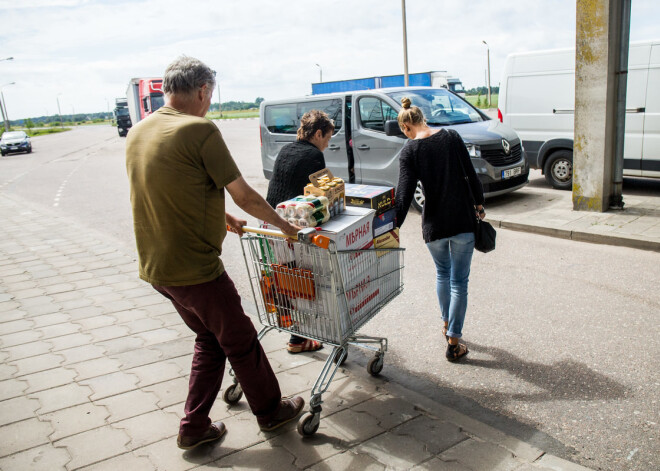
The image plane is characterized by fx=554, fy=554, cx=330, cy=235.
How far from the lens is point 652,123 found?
874 cm

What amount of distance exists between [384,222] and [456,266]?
2.41 feet

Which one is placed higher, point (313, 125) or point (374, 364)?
point (313, 125)

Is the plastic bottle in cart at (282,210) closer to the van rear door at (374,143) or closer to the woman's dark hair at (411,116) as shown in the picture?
the woman's dark hair at (411,116)

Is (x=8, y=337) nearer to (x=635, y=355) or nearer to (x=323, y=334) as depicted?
(x=323, y=334)

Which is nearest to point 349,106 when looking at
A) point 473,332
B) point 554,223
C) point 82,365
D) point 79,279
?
point 554,223

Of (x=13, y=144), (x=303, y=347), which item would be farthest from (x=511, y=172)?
(x=13, y=144)

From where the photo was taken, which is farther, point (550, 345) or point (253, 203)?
point (550, 345)

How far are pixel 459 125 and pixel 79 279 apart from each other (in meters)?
6.31

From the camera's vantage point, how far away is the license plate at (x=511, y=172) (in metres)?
8.87

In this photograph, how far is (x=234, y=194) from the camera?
279 centimetres

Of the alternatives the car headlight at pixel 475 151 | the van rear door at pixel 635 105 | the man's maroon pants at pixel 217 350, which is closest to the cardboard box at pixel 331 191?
the man's maroon pants at pixel 217 350

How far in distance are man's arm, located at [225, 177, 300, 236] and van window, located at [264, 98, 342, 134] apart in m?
7.34

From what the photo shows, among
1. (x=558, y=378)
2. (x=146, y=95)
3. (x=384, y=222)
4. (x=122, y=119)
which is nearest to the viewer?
(x=384, y=222)

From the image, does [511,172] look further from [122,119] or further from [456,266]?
[122,119]
